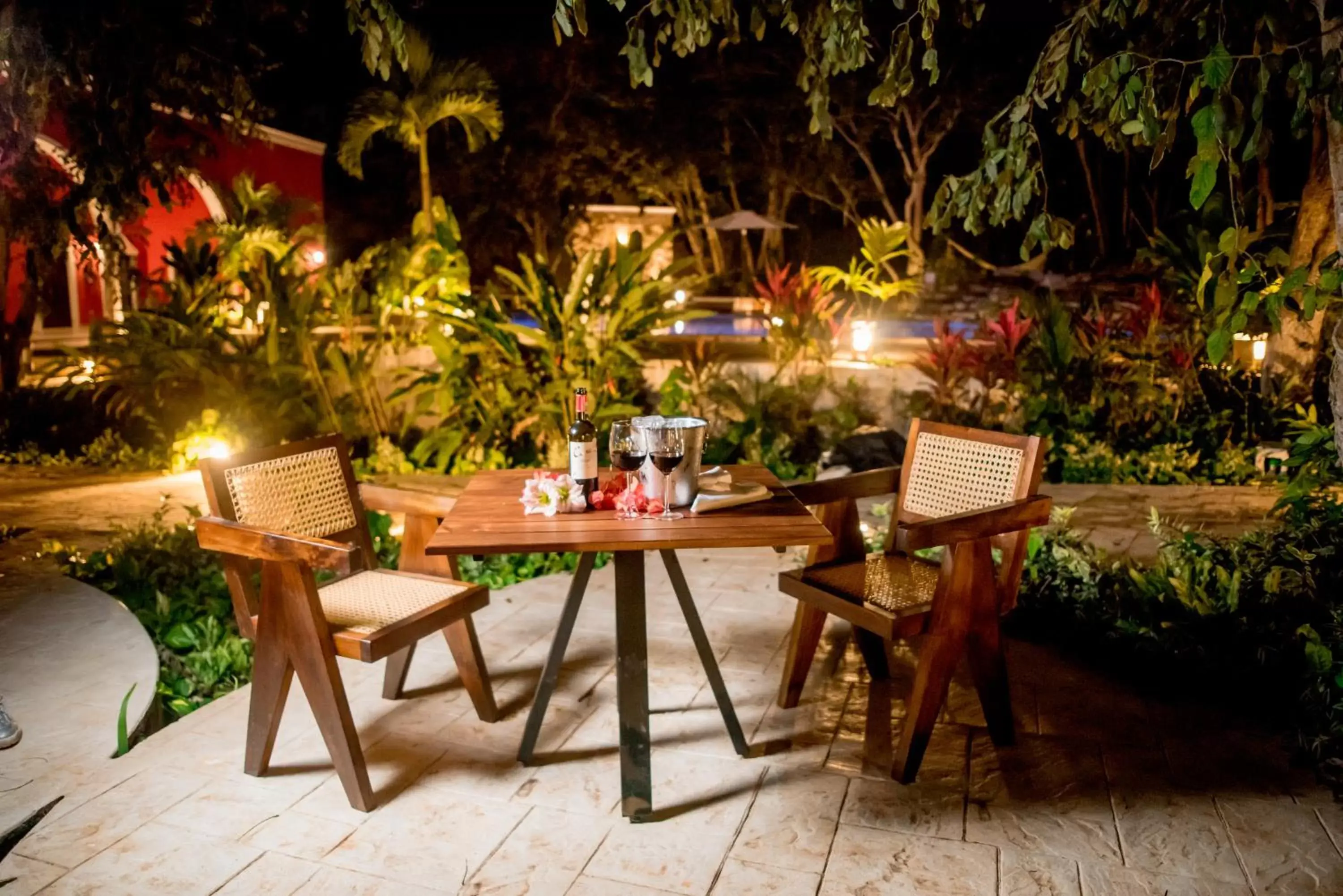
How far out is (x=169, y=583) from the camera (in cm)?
444

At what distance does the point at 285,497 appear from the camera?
10.1 feet

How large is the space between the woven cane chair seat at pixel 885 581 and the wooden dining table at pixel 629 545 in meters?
0.34

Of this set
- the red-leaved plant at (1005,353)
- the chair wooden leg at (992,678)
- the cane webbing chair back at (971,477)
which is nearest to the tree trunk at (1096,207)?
the red-leaved plant at (1005,353)

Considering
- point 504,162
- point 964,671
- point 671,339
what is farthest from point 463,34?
point 964,671

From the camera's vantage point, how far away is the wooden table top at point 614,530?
2436 mm

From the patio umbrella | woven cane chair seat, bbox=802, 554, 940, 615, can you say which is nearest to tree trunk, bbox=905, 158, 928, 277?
the patio umbrella

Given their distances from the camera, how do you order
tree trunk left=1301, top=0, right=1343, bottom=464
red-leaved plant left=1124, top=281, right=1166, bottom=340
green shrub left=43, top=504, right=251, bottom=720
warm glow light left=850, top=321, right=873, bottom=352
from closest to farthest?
tree trunk left=1301, top=0, right=1343, bottom=464 → green shrub left=43, top=504, right=251, bottom=720 → red-leaved plant left=1124, top=281, right=1166, bottom=340 → warm glow light left=850, top=321, right=873, bottom=352

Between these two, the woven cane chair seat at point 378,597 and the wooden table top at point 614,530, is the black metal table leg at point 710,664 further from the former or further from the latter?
the woven cane chair seat at point 378,597

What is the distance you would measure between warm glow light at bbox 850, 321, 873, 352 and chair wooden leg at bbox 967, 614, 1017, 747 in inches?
264

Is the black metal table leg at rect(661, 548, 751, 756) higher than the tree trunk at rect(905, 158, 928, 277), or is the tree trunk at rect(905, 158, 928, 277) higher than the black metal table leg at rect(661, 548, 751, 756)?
the tree trunk at rect(905, 158, 928, 277)

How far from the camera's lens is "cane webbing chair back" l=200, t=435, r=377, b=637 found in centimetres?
289

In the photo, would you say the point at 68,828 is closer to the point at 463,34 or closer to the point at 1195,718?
the point at 1195,718

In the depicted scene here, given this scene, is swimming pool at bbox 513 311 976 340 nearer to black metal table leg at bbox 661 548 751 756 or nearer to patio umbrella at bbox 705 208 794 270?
patio umbrella at bbox 705 208 794 270

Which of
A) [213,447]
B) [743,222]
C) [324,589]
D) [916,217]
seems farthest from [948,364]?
[916,217]
